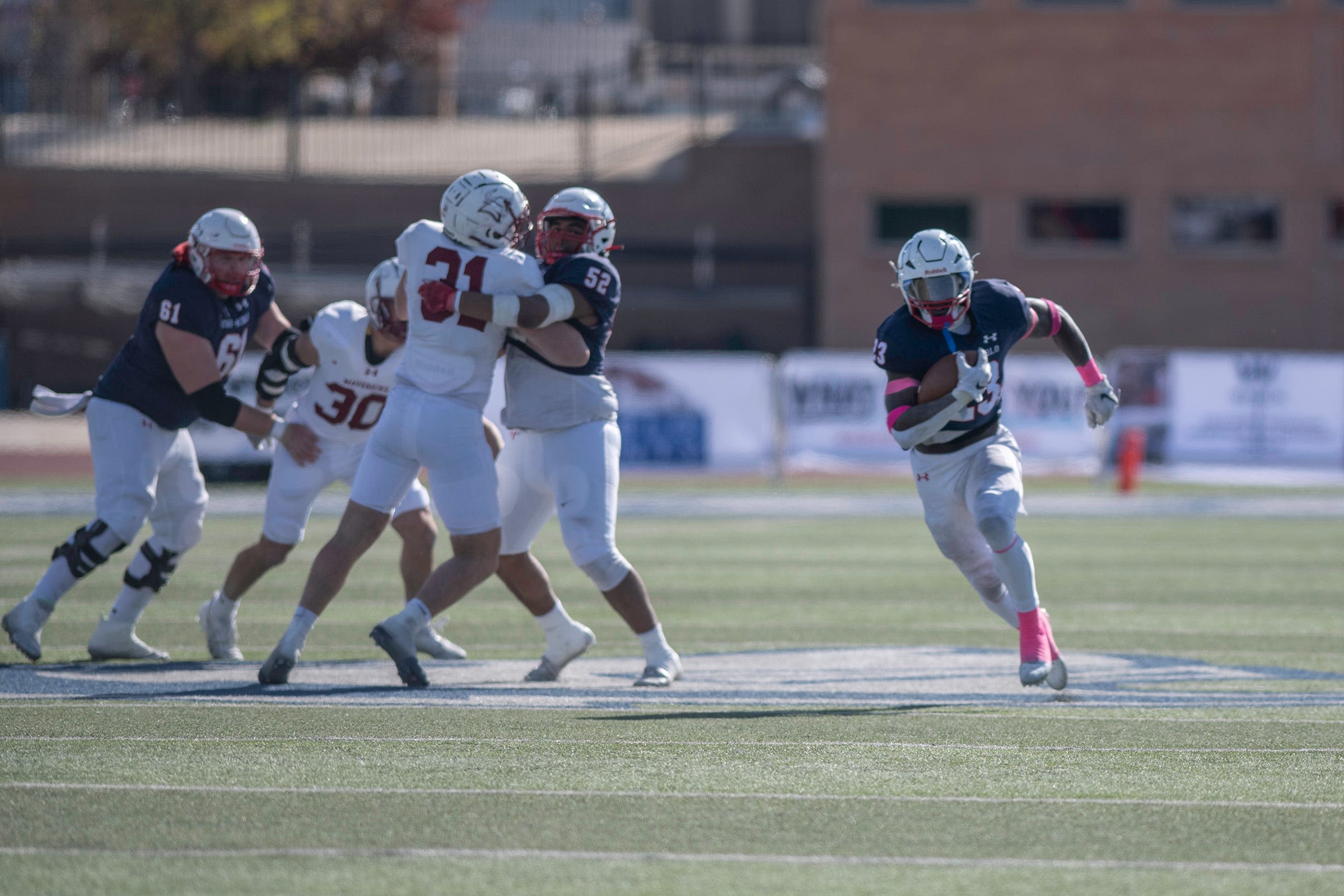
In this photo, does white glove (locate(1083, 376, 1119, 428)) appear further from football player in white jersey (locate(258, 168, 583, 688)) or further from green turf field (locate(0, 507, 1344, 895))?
football player in white jersey (locate(258, 168, 583, 688))

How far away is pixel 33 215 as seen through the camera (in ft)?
97.0

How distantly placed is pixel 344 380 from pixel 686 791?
3.44m

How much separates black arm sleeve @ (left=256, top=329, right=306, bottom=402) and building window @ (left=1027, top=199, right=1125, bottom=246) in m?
21.4

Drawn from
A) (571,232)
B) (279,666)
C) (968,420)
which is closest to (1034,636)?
(968,420)

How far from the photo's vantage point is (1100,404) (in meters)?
7.12

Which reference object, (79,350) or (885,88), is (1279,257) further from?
(79,350)

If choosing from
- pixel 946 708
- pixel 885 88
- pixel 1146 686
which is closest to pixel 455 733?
pixel 946 708

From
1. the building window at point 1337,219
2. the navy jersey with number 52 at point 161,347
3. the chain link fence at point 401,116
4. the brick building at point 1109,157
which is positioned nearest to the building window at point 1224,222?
Answer: the brick building at point 1109,157

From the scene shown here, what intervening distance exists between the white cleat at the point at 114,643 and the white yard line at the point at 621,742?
186 cm

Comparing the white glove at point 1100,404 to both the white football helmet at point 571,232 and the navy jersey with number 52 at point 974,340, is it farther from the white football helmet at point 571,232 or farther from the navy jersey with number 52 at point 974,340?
the white football helmet at point 571,232

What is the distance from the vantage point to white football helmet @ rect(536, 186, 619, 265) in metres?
6.91

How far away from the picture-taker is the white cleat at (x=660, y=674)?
273 inches

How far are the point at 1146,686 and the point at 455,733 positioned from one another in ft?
9.99

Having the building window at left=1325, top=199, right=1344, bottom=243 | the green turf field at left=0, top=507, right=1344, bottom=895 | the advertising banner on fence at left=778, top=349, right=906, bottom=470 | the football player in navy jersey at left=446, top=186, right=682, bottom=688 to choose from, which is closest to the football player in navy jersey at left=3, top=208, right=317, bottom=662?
the green turf field at left=0, top=507, right=1344, bottom=895
